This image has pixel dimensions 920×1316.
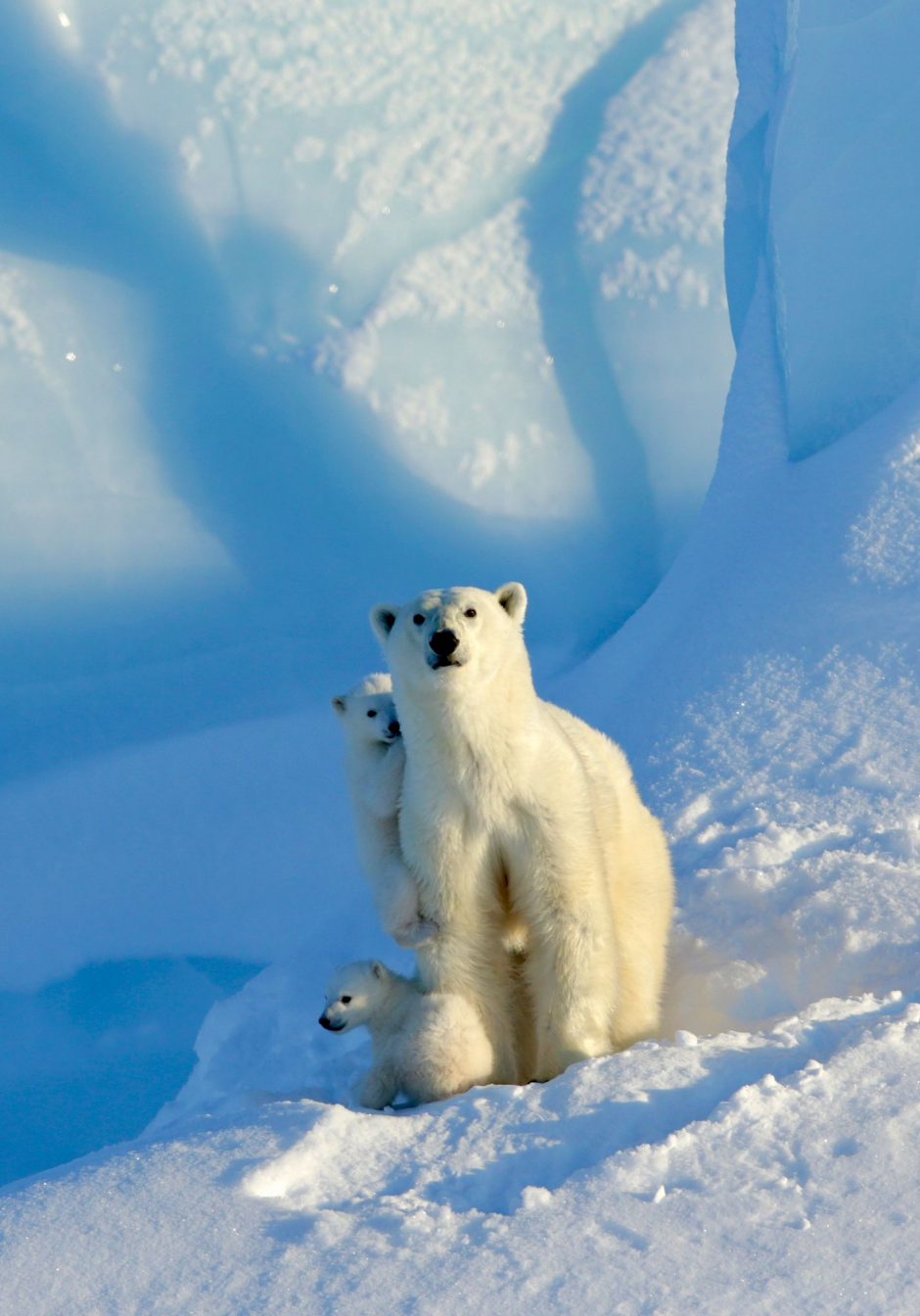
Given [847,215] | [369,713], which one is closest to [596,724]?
[369,713]

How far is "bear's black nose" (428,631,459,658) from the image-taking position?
253 centimetres

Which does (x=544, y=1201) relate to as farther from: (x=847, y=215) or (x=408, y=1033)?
(x=847, y=215)

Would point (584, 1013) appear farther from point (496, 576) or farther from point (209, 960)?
point (496, 576)

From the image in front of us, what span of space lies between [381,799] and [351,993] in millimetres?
388

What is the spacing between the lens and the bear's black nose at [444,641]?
253 centimetres

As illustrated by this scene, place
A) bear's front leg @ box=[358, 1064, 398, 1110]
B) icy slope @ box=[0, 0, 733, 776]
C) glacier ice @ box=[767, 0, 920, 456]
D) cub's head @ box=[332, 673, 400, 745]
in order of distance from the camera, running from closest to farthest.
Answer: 1. bear's front leg @ box=[358, 1064, 398, 1110]
2. cub's head @ box=[332, 673, 400, 745]
3. glacier ice @ box=[767, 0, 920, 456]
4. icy slope @ box=[0, 0, 733, 776]

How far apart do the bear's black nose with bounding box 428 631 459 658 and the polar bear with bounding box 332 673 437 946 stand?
1.66 feet

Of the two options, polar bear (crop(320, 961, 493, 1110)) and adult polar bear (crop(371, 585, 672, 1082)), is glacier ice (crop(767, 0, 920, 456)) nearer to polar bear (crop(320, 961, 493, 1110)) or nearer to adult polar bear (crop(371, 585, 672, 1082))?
adult polar bear (crop(371, 585, 672, 1082))

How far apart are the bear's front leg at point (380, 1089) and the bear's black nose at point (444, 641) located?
893 mm

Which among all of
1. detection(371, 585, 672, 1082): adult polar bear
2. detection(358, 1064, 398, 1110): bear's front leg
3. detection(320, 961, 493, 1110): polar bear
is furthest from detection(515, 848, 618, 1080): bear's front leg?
detection(358, 1064, 398, 1110): bear's front leg

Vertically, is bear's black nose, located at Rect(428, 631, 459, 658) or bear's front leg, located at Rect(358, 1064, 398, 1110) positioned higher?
bear's black nose, located at Rect(428, 631, 459, 658)

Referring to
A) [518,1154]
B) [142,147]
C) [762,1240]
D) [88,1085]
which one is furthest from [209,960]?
[142,147]

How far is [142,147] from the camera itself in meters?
8.07

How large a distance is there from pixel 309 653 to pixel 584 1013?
16.3 ft
